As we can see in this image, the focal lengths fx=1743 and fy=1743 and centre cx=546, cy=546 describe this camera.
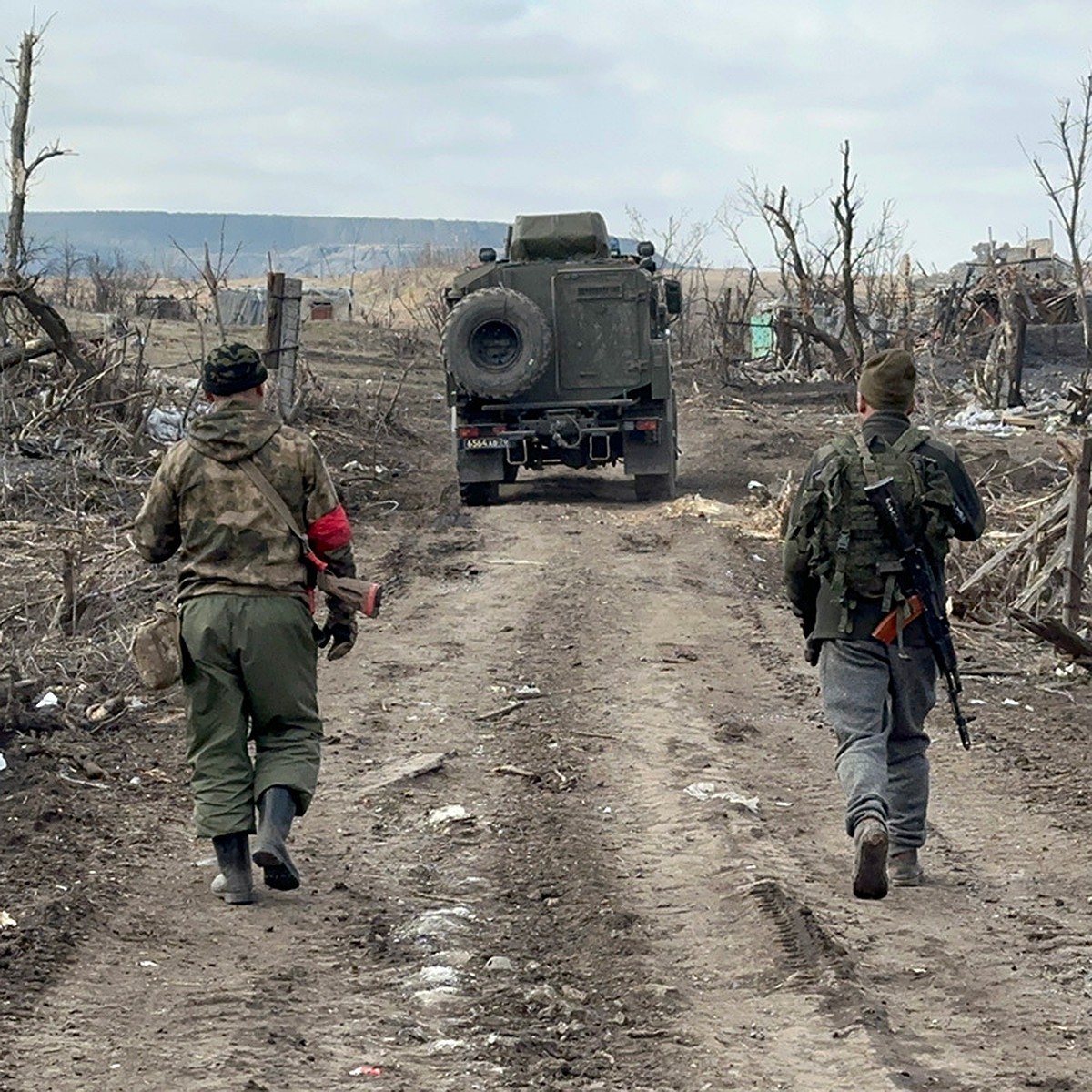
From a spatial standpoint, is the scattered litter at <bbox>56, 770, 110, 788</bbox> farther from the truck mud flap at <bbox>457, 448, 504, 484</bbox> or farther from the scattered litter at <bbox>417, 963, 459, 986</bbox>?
the truck mud flap at <bbox>457, 448, 504, 484</bbox>

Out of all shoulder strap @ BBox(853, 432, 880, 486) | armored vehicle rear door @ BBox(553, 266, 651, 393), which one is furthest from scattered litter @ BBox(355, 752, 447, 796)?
armored vehicle rear door @ BBox(553, 266, 651, 393)

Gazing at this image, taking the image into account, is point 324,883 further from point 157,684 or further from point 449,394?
point 449,394

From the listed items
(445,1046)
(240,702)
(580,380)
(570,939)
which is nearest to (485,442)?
(580,380)

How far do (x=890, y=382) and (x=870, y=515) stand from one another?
1.51 ft

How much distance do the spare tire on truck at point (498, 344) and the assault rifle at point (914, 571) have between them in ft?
35.4

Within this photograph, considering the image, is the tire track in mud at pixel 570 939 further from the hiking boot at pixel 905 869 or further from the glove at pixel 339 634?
the glove at pixel 339 634

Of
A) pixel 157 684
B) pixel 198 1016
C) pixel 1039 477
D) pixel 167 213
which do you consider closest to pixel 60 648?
pixel 157 684

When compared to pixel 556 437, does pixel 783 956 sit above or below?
below

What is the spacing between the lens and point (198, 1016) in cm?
443

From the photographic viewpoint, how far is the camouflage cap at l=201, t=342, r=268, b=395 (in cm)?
567

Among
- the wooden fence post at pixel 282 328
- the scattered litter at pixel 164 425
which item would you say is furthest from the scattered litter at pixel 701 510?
the scattered litter at pixel 164 425

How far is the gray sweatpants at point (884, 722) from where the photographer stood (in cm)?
557

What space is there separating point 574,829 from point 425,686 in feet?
9.17

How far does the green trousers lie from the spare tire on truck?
10.8m
